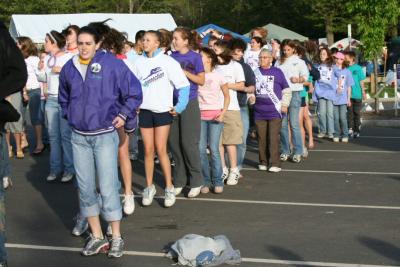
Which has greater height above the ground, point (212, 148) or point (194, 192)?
point (212, 148)

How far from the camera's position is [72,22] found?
34094 millimetres

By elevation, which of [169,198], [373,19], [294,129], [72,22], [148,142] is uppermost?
[72,22]

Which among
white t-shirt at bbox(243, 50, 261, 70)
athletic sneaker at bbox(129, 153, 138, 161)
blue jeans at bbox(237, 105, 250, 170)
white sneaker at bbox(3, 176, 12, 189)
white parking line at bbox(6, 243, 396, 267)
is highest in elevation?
white t-shirt at bbox(243, 50, 261, 70)

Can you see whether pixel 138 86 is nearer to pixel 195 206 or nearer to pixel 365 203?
pixel 195 206

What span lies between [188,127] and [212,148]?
0.73 m

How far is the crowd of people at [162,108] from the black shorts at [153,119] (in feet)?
0.04

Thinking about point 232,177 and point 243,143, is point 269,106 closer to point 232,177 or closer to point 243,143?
point 243,143

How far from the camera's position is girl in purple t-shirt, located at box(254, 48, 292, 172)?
12422mm

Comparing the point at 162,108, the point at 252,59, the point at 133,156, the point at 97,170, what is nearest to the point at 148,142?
the point at 162,108

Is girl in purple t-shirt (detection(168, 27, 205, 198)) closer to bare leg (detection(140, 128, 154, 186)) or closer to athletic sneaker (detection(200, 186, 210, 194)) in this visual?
athletic sneaker (detection(200, 186, 210, 194))

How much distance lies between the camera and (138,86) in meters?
7.61

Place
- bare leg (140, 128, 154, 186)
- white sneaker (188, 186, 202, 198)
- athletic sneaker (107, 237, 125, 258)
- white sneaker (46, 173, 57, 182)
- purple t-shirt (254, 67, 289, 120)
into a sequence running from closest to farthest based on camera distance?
athletic sneaker (107, 237, 125, 258), bare leg (140, 128, 154, 186), white sneaker (188, 186, 202, 198), white sneaker (46, 173, 57, 182), purple t-shirt (254, 67, 289, 120)

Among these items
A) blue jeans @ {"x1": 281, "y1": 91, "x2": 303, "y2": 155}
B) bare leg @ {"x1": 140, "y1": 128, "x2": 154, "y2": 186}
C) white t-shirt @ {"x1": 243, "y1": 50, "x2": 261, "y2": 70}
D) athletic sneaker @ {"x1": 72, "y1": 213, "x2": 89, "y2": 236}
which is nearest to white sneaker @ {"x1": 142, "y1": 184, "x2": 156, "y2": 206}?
bare leg @ {"x1": 140, "y1": 128, "x2": 154, "y2": 186}

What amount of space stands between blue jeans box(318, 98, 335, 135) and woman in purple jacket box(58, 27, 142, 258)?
947 centimetres
